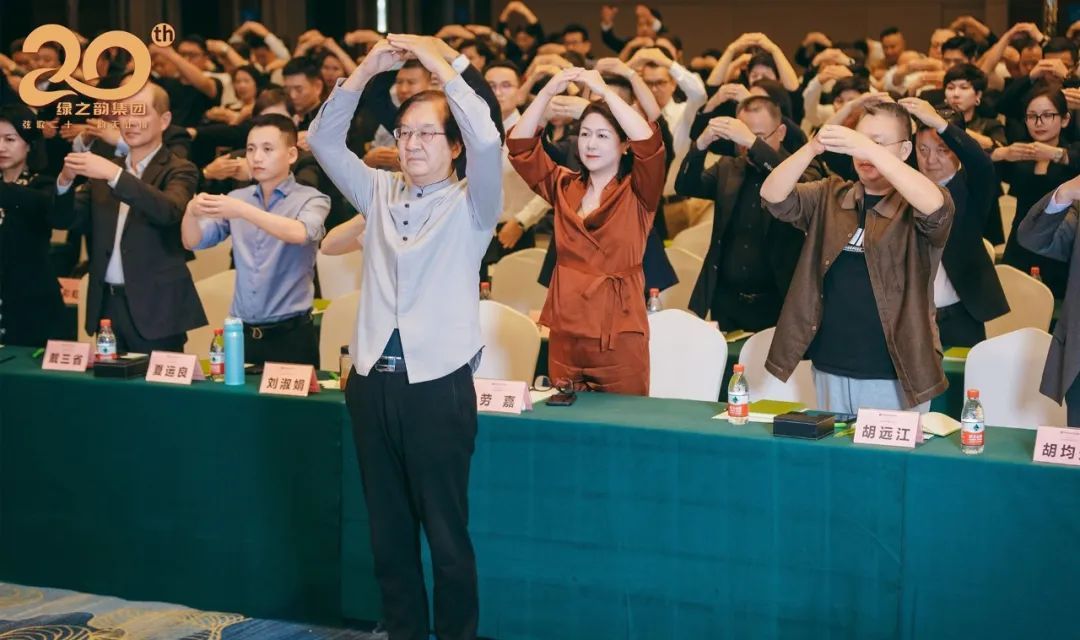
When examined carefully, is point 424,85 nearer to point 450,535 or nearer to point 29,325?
point 29,325

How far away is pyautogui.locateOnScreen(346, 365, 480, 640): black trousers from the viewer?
271 cm

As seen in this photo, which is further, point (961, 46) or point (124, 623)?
point (961, 46)

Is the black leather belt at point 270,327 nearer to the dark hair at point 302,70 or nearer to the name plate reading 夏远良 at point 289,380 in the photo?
the name plate reading 夏远良 at point 289,380

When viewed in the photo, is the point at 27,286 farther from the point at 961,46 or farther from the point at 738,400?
the point at 961,46

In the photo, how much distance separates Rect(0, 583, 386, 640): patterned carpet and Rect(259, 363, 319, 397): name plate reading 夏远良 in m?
0.59

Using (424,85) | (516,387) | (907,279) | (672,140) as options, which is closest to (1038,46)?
(672,140)

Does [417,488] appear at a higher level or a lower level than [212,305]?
lower

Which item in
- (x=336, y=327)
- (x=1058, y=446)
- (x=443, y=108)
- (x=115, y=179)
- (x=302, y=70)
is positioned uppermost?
(x=302, y=70)

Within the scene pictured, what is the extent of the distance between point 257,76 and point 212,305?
3.45 m

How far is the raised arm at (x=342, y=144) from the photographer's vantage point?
110 inches

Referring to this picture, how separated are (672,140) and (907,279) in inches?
144

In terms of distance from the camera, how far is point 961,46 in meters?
7.94

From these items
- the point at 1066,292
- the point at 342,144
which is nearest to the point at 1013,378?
the point at 1066,292

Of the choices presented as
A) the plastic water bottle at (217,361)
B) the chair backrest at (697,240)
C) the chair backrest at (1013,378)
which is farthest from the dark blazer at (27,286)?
the chair backrest at (1013,378)
